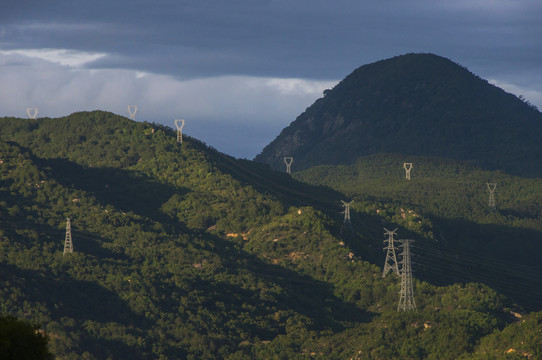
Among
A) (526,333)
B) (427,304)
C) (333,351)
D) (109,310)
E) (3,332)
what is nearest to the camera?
(3,332)

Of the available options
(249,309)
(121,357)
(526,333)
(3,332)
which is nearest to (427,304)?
(249,309)

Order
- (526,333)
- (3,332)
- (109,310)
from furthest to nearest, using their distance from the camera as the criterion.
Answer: (109,310)
(526,333)
(3,332)

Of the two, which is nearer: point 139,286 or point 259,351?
point 259,351

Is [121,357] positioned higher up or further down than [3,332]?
further down

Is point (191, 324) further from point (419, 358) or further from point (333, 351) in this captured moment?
point (419, 358)

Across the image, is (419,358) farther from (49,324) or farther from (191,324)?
(49,324)

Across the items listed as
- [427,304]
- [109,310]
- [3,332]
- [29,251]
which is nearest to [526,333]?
[427,304]
